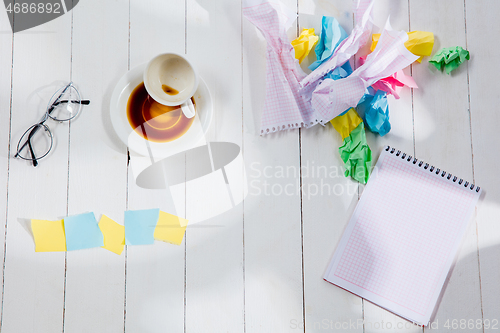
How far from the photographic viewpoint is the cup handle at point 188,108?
73 cm

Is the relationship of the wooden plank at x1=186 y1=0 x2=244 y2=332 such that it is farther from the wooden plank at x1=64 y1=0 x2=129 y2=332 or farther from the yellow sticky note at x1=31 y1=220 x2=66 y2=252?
the yellow sticky note at x1=31 y1=220 x2=66 y2=252

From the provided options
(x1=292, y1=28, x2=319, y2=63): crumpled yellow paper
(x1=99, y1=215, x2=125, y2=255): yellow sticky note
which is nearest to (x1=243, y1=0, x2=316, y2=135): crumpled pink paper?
(x1=292, y1=28, x2=319, y2=63): crumpled yellow paper

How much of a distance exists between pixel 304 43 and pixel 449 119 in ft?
1.17

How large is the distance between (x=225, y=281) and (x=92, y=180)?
1.12ft

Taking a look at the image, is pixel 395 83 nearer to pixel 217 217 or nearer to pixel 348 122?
pixel 348 122

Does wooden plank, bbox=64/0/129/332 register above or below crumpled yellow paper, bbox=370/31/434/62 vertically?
below

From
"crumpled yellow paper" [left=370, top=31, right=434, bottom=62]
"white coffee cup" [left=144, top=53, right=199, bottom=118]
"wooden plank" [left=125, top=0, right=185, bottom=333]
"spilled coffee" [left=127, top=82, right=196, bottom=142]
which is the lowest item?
"wooden plank" [left=125, top=0, right=185, bottom=333]

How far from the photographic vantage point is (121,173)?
0.76m

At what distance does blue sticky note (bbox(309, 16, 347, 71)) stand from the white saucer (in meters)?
0.24

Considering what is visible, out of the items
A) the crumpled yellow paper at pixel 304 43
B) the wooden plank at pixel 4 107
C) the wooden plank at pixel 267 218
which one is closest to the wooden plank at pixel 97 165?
the wooden plank at pixel 4 107

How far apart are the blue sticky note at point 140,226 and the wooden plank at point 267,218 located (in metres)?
0.19

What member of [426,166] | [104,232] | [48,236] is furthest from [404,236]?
[48,236]

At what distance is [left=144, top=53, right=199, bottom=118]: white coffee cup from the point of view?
0.71 metres

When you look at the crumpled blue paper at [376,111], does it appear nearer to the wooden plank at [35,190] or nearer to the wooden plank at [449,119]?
the wooden plank at [449,119]
